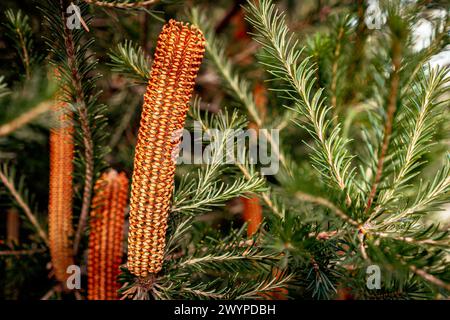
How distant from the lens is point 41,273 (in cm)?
76

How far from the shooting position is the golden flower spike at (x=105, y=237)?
64 centimetres

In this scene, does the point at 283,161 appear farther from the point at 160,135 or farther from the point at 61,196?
the point at 61,196

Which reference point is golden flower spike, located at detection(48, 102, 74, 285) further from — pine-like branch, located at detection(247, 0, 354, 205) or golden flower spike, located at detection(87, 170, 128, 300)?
pine-like branch, located at detection(247, 0, 354, 205)

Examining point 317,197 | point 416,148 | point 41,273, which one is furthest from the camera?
point 41,273

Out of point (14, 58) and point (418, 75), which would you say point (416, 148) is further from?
point (14, 58)

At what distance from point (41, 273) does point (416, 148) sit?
0.68m

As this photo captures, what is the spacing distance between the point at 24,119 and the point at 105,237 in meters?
0.32

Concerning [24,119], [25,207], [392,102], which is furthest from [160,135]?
[25,207]

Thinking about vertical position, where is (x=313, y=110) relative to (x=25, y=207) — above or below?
above

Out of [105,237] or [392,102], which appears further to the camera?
[105,237]

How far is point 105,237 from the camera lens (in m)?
0.64

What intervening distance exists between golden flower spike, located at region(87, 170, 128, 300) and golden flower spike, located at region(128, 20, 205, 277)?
12cm

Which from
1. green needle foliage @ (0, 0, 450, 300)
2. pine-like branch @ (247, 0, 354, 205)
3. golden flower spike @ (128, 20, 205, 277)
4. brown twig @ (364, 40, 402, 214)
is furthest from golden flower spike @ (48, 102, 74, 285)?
brown twig @ (364, 40, 402, 214)
